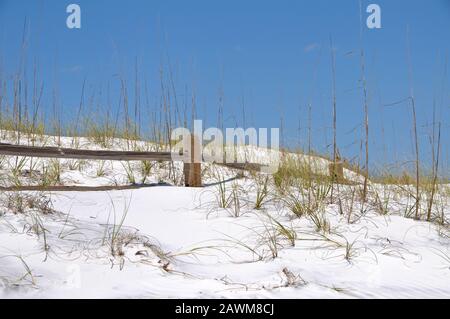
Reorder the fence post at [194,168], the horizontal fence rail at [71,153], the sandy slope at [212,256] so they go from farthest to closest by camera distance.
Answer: the fence post at [194,168] → the horizontal fence rail at [71,153] → the sandy slope at [212,256]

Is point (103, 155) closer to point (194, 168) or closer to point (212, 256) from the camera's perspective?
point (194, 168)

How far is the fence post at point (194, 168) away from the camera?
4.84m

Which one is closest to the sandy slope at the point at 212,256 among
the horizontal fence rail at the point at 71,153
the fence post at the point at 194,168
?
the horizontal fence rail at the point at 71,153

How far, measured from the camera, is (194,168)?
4.87 m

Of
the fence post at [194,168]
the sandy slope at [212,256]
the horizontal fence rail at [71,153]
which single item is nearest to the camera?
the sandy slope at [212,256]

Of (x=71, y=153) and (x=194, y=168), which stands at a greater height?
(x=71, y=153)

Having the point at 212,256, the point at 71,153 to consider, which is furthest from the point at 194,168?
the point at 212,256

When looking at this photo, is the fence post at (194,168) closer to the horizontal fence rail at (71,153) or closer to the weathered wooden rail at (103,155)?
the weathered wooden rail at (103,155)

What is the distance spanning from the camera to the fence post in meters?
4.84

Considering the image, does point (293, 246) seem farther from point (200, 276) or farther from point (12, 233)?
point (12, 233)

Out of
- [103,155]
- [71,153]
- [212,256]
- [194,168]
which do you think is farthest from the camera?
[194,168]

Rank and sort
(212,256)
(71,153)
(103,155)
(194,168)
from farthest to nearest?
1. (194,168)
2. (103,155)
3. (71,153)
4. (212,256)

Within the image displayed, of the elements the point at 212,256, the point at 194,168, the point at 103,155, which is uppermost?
the point at 103,155
